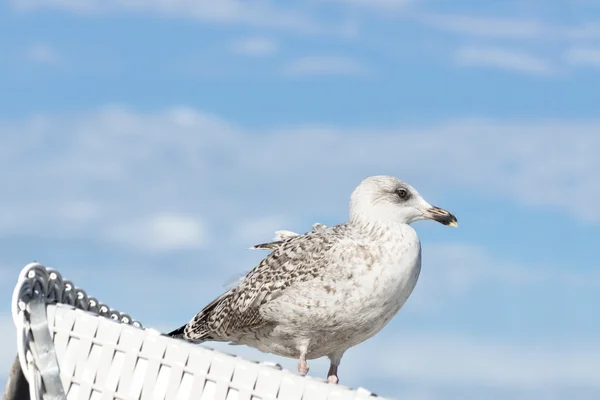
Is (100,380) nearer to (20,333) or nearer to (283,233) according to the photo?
(20,333)

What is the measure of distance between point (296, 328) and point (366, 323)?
466 mm

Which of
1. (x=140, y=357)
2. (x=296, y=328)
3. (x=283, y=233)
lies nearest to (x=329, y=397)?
(x=140, y=357)

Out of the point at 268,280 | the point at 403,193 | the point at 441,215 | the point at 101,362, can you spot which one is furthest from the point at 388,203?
the point at 101,362

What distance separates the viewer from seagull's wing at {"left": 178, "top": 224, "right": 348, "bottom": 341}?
648cm

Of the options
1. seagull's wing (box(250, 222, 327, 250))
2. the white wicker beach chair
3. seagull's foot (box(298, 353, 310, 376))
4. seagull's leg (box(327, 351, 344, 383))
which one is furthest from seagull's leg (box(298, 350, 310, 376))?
the white wicker beach chair

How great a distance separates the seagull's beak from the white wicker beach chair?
254 cm

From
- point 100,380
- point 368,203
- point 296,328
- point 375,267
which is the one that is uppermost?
point 368,203

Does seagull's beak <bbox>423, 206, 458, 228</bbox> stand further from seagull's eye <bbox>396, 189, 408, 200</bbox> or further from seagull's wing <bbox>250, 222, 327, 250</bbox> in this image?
seagull's wing <bbox>250, 222, 327, 250</bbox>

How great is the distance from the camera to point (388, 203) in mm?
6746

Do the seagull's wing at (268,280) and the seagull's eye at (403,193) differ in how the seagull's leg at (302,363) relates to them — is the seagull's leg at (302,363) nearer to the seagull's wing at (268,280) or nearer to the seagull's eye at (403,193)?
the seagull's wing at (268,280)

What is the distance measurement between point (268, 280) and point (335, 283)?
1.95ft

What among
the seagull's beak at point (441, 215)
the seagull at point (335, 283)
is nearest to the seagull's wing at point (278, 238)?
the seagull at point (335, 283)

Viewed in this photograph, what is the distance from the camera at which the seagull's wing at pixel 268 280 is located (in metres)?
6.48

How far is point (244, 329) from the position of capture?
267 inches
